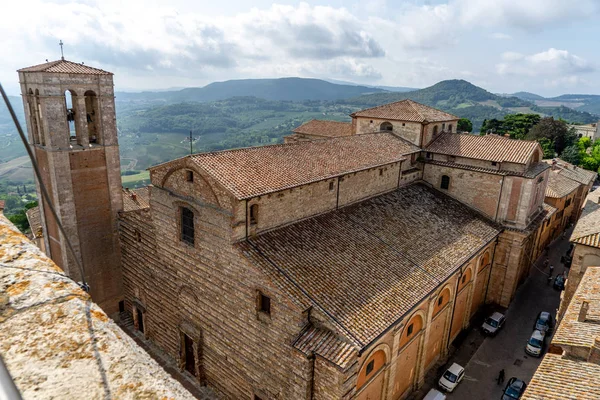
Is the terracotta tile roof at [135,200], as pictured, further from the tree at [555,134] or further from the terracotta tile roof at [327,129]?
the tree at [555,134]

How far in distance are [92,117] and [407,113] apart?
20.5 m

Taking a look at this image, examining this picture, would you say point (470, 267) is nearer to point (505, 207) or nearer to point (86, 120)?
point (505, 207)

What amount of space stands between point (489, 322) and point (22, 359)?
26507mm

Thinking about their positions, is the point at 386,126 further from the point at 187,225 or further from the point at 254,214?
the point at 187,225

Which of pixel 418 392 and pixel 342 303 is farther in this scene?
pixel 418 392

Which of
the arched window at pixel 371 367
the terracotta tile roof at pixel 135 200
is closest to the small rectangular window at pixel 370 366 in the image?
the arched window at pixel 371 367

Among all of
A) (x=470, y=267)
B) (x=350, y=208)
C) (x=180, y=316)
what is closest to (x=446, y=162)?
(x=470, y=267)

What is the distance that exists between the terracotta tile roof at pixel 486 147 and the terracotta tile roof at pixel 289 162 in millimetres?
4253

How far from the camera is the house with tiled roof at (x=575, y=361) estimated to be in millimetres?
11742

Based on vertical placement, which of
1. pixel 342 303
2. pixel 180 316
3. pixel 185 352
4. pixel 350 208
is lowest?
pixel 185 352

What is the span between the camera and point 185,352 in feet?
62.6

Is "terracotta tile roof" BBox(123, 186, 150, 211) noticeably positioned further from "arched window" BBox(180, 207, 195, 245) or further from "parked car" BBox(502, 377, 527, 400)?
"parked car" BBox(502, 377, 527, 400)

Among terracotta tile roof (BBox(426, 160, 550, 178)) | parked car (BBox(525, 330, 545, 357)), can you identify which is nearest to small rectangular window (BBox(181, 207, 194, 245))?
terracotta tile roof (BBox(426, 160, 550, 178))

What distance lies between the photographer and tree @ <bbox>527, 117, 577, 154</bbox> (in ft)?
222
